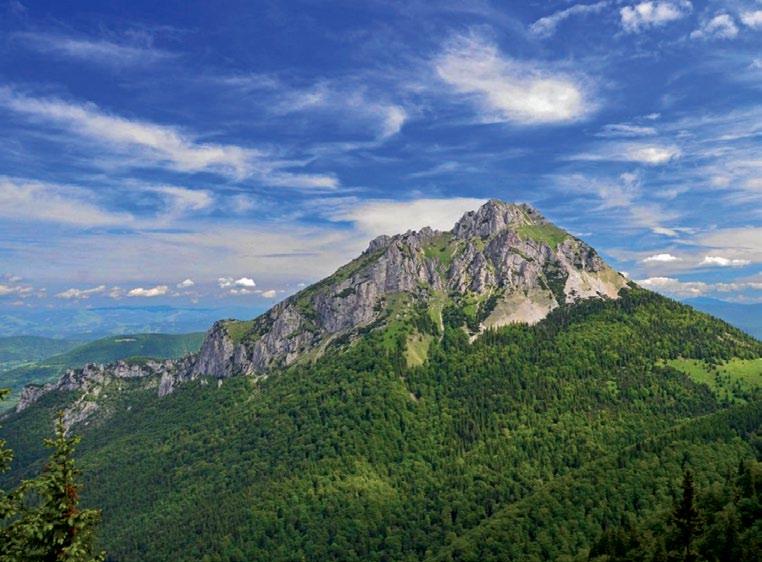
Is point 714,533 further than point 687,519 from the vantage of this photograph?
Yes

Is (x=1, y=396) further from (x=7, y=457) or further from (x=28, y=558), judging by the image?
(x=28, y=558)

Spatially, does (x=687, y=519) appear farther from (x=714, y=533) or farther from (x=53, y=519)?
(x=714, y=533)

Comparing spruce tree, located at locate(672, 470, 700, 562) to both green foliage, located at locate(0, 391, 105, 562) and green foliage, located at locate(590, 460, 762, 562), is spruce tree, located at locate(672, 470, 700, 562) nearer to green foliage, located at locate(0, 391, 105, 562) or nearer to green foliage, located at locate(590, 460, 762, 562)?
green foliage, located at locate(590, 460, 762, 562)

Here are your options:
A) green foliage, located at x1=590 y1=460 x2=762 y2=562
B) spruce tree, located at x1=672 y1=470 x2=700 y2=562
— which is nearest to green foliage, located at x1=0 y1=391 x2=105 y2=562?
spruce tree, located at x1=672 y1=470 x2=700 y2=562

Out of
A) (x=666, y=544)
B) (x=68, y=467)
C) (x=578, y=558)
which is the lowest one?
(x=578, y=558)

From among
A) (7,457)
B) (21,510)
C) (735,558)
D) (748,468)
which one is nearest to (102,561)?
(21,510)

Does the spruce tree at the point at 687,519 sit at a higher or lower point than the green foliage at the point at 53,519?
lower

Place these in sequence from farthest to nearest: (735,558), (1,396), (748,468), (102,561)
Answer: (748,468), (735,558), (102,561), (1,396)

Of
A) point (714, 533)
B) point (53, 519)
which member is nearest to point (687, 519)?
point (53, 519)

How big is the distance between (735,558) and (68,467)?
138478 millimetres

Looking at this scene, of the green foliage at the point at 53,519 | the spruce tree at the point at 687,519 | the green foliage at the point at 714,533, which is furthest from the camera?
the green foliage at the point at 714,533

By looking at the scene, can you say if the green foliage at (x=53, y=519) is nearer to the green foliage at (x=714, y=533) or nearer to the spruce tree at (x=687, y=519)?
the spruce tree at (x=687, y=519)

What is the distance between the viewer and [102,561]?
1459 inches

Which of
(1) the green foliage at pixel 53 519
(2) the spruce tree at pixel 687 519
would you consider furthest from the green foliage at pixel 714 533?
(1) the green foliage at pixel 53 519
